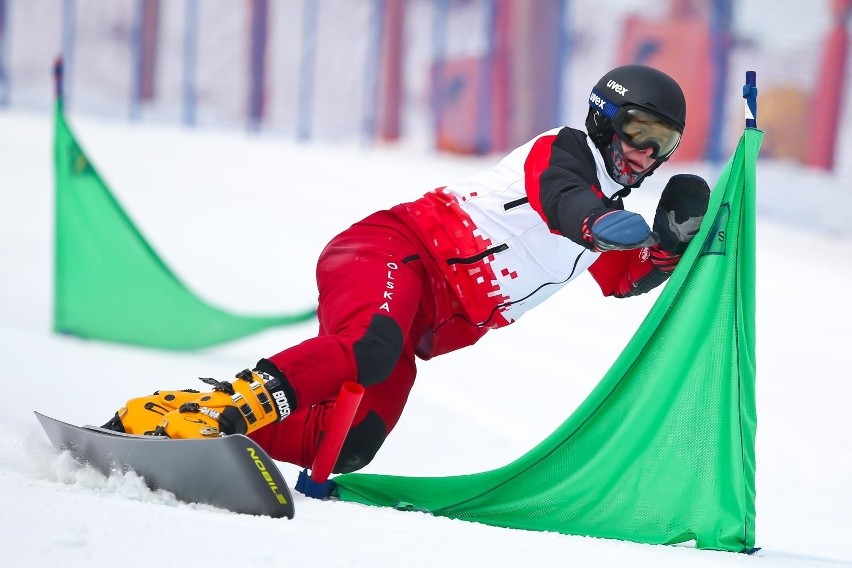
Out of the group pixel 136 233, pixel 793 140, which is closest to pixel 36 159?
pixel 136 233

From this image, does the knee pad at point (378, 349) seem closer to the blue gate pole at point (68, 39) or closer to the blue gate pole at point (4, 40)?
the blue gate pole at point (68, 39)

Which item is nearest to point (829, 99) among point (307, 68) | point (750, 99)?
point (307, 68)

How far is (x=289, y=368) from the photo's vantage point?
283cm

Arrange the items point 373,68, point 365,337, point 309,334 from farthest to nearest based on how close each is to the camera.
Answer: point 373,68
point 309,334
point 365,337

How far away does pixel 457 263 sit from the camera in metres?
3.25

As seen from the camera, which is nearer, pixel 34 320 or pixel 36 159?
pixel 34 320

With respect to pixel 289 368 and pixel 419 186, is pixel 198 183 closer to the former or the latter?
pixel 419 186

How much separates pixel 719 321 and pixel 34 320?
5135mm

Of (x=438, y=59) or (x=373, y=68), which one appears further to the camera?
(x=373, y=68)

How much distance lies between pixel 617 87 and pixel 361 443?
1.21 m

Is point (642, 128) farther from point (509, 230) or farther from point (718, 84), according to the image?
point (718, 84)

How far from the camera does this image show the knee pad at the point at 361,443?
3.22m

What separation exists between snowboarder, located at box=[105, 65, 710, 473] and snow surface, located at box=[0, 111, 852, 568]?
1.09ft

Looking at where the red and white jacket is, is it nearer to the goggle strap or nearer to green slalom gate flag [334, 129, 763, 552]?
the goggle strap
